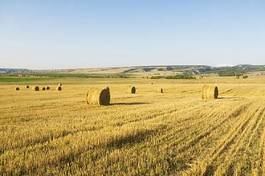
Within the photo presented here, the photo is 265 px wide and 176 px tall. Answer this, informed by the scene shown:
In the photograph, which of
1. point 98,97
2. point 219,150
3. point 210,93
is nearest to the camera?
point 219,150

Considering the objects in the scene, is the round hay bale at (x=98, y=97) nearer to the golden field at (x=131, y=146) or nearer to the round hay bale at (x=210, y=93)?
the golden field at (x=131, y=146)

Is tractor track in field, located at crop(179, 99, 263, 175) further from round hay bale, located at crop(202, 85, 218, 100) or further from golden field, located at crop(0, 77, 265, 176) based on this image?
round hay bale, located at crop(202, 85, 218, 100)

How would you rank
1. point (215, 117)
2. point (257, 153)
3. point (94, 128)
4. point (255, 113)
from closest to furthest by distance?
point (257, 153) → point (94, 128) → point (215, 117) → point (255, 113)

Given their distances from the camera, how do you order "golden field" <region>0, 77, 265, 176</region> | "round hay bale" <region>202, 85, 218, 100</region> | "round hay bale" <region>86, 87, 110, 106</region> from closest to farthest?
1. "golden field" <region>0, 77, 265, 176</region>
2. "round hay bale" <region>86, 87, 110, 106</region>
3. "round hay bale" <region>202, 85, 218, 100</region>

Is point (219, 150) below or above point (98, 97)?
below

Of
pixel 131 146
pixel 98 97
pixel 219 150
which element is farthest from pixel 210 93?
pixel 131 146

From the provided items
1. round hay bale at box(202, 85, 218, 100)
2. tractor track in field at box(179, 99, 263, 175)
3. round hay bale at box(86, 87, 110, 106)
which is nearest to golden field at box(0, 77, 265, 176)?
tractor track in field at box(179, 99, 263, 175)

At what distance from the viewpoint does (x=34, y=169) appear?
8.07 metres

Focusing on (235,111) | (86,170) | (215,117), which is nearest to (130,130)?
(86,170)

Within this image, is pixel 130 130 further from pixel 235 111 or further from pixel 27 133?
pixel 235 111

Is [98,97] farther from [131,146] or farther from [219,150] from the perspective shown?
[219,150]

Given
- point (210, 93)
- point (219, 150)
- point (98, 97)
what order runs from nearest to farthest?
point (219, 150) < point (98, 97) < point (210, 93)

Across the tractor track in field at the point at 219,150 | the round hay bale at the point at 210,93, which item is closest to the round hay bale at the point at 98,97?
the round hay bale at the point at 210,93

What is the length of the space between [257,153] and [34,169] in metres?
5.28
